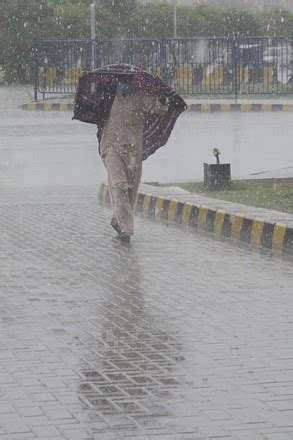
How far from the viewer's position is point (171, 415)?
20.2 feet

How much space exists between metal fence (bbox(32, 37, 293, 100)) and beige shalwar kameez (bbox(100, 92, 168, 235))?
76.7 ft

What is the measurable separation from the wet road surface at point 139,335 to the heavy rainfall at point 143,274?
1 centimetres

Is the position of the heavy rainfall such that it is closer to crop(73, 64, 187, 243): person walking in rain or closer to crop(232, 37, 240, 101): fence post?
crop(73, 64, 187, 243): person walking in rain

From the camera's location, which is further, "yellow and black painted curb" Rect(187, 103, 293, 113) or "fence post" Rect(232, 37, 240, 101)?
"fence post" Rect(232, 37, 240, 101)

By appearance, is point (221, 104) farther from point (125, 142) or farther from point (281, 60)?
point (125, 142)

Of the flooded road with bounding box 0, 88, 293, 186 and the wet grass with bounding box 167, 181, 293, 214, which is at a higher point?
the wet grass with bounding box 167, 181, 293, 214

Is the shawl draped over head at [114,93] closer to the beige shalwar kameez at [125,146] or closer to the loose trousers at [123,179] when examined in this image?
the beige shalwar kameez at [125,146]

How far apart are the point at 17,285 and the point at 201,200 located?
441 centimetres

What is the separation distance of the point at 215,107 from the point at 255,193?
2030cm

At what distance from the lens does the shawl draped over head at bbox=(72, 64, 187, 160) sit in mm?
12469

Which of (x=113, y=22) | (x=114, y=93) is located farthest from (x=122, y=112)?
(x=113, y=22)

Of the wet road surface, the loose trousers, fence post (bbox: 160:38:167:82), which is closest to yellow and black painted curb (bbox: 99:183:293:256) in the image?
the wet road surface

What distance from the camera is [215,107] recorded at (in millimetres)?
35250

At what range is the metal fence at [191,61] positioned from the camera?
37.0 m
